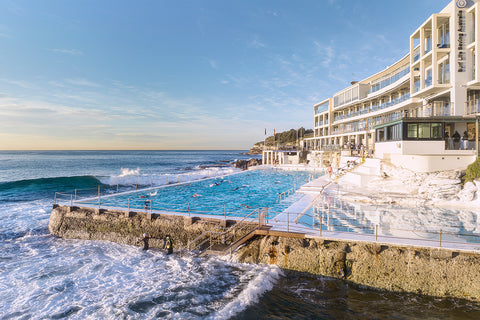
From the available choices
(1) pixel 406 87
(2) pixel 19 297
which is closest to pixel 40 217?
(2) pixel 19 297

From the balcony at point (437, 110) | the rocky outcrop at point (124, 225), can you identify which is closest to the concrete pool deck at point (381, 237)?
the rocky outcrop at point (124, 225)

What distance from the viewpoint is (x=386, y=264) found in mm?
9328

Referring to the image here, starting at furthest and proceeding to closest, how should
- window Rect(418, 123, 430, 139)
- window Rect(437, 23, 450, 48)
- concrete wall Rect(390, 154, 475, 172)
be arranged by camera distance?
window Rect(437, 23, 450, 48)
window Rect(418, 123, 430, 139)
concrete wall Rect(390, 154, 475, 172)

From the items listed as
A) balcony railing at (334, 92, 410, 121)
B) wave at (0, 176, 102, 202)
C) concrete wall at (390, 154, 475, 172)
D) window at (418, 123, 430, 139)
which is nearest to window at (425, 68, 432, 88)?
balcony railing at (334, 92, 410, 121)

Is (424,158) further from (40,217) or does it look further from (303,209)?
(40,217)

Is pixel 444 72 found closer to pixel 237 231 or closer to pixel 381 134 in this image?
pixel 381 134

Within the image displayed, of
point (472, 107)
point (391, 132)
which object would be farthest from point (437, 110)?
point (391, 132)

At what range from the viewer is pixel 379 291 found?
9.32m

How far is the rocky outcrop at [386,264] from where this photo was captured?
862cm

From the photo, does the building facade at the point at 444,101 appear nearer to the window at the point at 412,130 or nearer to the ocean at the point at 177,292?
the window at the point at 412,130

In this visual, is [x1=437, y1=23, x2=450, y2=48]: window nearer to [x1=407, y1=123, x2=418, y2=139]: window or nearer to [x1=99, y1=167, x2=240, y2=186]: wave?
[x1=407, y1=123, x2=418, y2=139]: window

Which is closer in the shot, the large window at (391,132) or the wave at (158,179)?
the large window at (391,132)

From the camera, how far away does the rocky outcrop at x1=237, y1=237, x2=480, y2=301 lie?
8.62 metres

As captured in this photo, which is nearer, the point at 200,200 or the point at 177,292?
the point at 177,292
